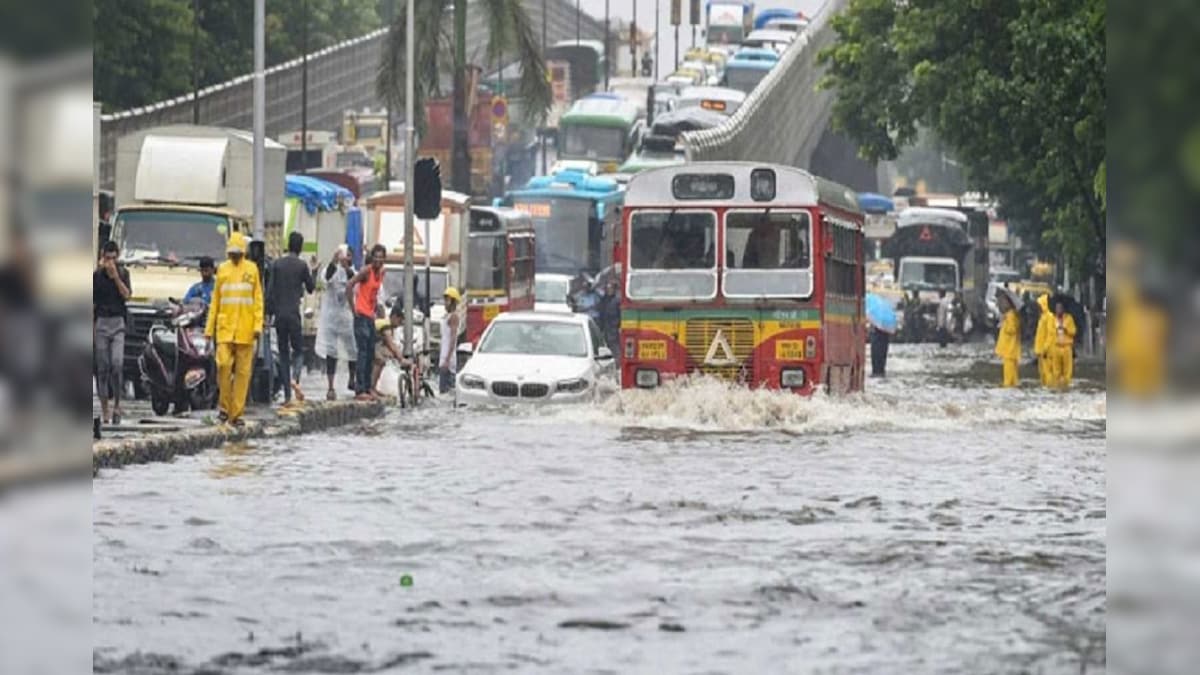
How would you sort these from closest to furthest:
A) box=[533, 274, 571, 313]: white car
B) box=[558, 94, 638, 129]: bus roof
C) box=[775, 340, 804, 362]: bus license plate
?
box=[775, 340, 804, 362]: bus license plate < box=[533, 274, 571, 313]: white car < box=[558, 94, 638, 129]: bus roof

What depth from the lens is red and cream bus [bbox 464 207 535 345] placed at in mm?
48594

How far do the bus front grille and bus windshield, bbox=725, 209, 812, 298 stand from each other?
335 millimetres

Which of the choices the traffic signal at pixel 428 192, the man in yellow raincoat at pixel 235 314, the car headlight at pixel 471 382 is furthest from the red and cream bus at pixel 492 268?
the man in yellow raincoat at pixel 235 314

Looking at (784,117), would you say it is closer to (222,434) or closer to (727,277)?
(727,277)

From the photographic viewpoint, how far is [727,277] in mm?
28375

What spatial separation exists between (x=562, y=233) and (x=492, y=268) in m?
15.9

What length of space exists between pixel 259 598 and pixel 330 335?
1889 cm

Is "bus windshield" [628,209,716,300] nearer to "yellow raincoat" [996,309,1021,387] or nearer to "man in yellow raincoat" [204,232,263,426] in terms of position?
"man in yellow raincoat" [204,232,263,426]

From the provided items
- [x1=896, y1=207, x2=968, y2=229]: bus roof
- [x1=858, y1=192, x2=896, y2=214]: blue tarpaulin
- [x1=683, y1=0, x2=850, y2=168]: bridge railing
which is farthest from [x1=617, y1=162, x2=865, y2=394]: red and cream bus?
[x1=858, y1=192, x2=896, y2=214]: blue tarpaulin

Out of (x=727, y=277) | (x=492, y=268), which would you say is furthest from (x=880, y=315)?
(x=727, y=277)

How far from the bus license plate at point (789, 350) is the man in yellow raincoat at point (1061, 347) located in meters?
15.4

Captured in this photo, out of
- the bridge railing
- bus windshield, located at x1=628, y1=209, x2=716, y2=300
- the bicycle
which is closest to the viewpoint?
bus windshield, located at x1=628, y1=209, x2=716, y2=300

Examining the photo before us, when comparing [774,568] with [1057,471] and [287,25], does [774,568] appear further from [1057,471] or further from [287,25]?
[287,25]

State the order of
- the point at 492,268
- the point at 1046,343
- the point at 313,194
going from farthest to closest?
the point at 492,268 < the point at 313,194 < the point at 1046,343
